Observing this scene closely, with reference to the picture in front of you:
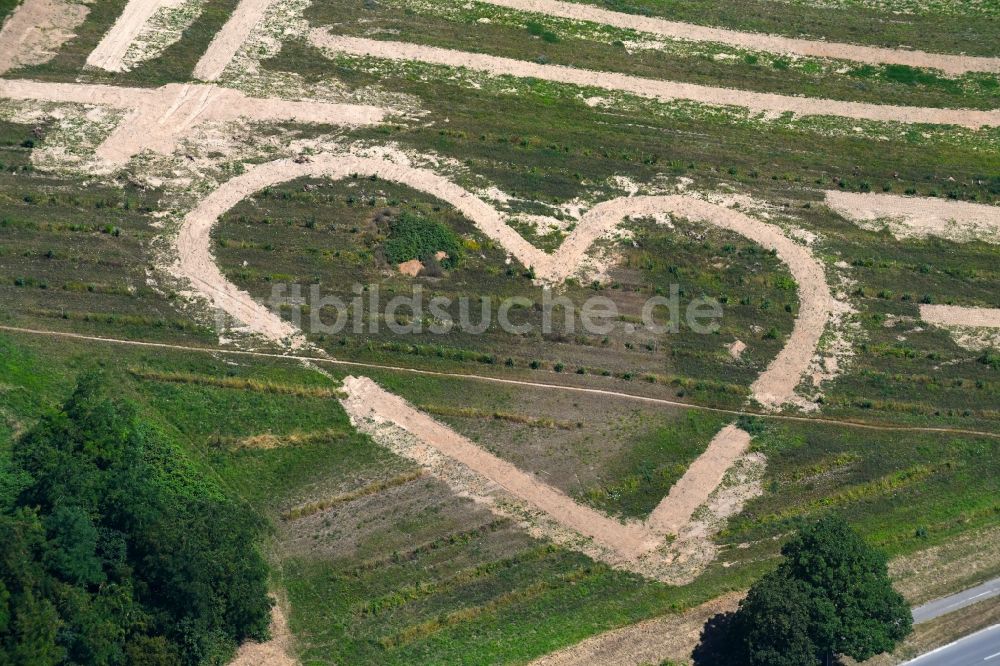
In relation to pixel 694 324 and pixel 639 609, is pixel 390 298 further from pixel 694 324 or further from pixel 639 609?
pixel 639 609

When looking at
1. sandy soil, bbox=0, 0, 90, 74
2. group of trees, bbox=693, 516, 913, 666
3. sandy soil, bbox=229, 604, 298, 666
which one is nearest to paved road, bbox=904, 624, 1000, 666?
group of trees, bbox=693, 516, 913, 666

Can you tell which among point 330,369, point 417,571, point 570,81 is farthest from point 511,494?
point 570,81

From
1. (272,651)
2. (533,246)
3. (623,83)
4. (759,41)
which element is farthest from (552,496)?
(759,41)

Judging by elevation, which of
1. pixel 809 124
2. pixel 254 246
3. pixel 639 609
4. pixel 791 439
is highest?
pixel 809 124

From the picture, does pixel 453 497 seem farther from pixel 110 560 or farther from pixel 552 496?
pixel 110 560

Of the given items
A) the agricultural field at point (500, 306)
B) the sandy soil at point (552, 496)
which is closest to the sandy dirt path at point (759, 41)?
the agricultural field at point (500, 306)
